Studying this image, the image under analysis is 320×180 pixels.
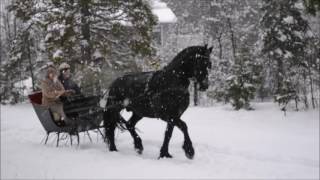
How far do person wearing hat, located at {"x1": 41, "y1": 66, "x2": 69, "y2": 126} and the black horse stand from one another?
164 cm

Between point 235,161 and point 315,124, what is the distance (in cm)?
718

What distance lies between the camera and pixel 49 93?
10.7 metres

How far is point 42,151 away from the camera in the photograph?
33.6 feet

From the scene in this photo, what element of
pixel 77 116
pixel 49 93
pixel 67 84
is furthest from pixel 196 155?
pixel 67 84

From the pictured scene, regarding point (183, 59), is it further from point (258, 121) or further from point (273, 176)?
point (258, 121)

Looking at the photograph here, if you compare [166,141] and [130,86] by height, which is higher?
[130,86]

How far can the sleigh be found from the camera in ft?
35.5

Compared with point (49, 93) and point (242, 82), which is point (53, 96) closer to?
point (49, 93)

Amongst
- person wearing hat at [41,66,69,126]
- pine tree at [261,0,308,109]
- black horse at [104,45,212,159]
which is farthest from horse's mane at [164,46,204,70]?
pine tree at [261,0,308,109]

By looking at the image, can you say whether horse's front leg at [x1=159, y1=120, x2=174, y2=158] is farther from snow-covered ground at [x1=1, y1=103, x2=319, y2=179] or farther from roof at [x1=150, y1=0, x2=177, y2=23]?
roof at [x1=150, y1=0, x2=177, y2=23]

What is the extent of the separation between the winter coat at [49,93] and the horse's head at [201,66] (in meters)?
3.79

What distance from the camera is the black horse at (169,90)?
29.0ft

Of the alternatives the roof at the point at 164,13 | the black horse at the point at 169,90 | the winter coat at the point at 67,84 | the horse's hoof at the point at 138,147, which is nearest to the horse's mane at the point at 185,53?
the black horse at the point at 169,90

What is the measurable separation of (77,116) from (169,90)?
3.06 meters
